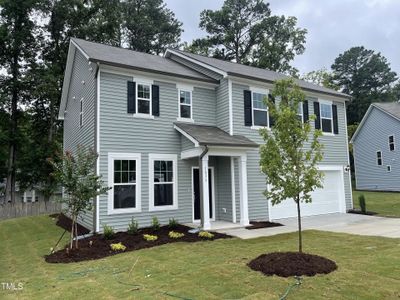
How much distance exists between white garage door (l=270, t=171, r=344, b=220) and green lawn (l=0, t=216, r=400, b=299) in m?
4.36

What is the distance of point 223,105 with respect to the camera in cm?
1373

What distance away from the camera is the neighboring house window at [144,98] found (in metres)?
12.3

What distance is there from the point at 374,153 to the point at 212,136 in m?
23.1

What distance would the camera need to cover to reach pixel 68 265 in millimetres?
7680

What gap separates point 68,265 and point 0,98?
20.7 metres

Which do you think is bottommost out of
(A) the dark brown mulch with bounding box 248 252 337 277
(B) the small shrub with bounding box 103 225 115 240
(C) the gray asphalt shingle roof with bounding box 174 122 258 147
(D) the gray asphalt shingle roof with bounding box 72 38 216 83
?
(A) the dark brown mulch with bounding box 248 252 337 277

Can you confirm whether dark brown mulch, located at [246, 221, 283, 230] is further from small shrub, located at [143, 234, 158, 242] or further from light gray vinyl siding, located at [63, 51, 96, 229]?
light gray vinyl siding, located at [63, 51, 96, 229]

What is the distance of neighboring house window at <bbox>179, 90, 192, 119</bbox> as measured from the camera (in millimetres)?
13297

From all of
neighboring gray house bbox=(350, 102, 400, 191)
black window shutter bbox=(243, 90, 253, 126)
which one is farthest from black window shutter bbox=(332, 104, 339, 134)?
neighboring gray house bbox=(350, 102, 400, 191)

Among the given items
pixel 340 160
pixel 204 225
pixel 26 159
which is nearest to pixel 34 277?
pixel 204 225

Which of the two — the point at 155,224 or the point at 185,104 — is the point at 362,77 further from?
the point at 155,224

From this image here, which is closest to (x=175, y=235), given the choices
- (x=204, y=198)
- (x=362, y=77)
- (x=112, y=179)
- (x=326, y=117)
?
(x=204, y=198)

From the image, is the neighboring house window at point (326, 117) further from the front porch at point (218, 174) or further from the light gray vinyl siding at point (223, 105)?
the light gray vinyl siding at point (223, 105)

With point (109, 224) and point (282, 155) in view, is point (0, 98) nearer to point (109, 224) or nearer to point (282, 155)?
point (109, 224)
